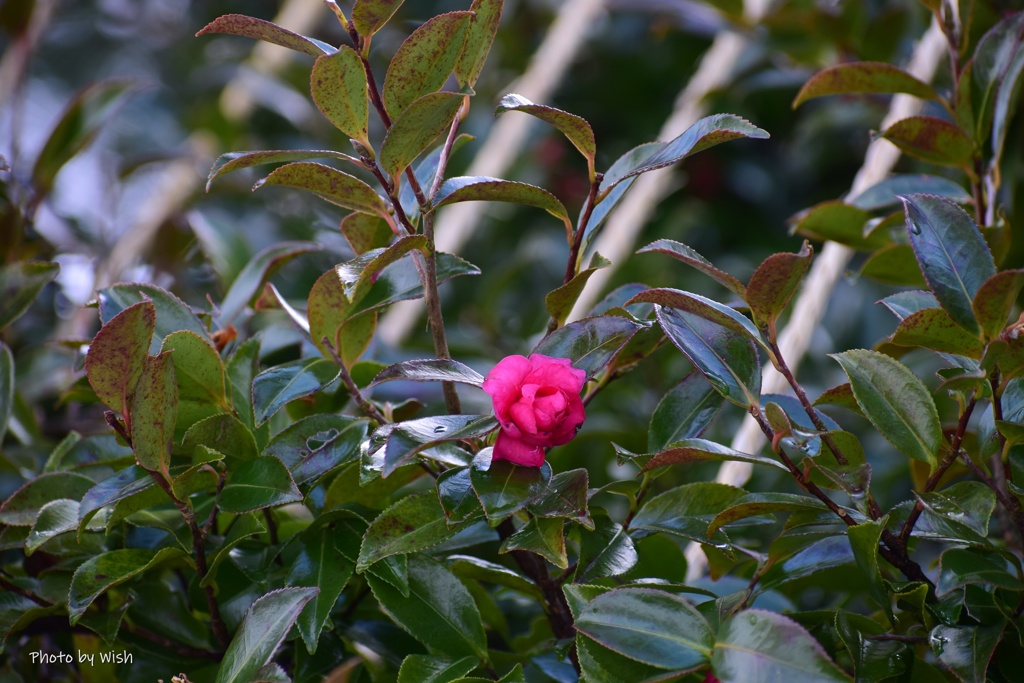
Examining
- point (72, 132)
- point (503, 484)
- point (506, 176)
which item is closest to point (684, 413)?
point (503, 484)

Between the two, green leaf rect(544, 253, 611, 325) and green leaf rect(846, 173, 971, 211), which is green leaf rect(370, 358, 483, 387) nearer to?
green leaf rect(544, 253, 611, 325)

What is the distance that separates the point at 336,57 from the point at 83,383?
33 cm

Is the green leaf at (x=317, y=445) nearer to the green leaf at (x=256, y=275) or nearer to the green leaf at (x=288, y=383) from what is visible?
the green leaf at (x=288, y=383)

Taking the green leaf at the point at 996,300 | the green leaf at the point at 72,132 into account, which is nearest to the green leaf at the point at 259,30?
the green leaf at the point at 996,300

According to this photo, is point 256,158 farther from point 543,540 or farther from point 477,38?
point 543,540

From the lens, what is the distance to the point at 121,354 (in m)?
0.47

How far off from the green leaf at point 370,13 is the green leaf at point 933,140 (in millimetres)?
407

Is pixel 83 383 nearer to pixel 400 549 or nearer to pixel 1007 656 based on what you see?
pixel 400 549

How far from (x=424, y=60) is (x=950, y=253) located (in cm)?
31

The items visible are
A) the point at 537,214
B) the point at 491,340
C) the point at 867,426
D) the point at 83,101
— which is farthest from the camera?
the point at 537,214

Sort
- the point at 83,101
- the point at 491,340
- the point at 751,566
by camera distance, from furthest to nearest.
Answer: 1. the point at 491,340
2. the point at 83,101
3. the point at 751,566

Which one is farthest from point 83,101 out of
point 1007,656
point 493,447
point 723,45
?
point 1007,656

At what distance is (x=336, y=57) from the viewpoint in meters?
0.46

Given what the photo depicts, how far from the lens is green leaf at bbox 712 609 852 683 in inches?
14.8
